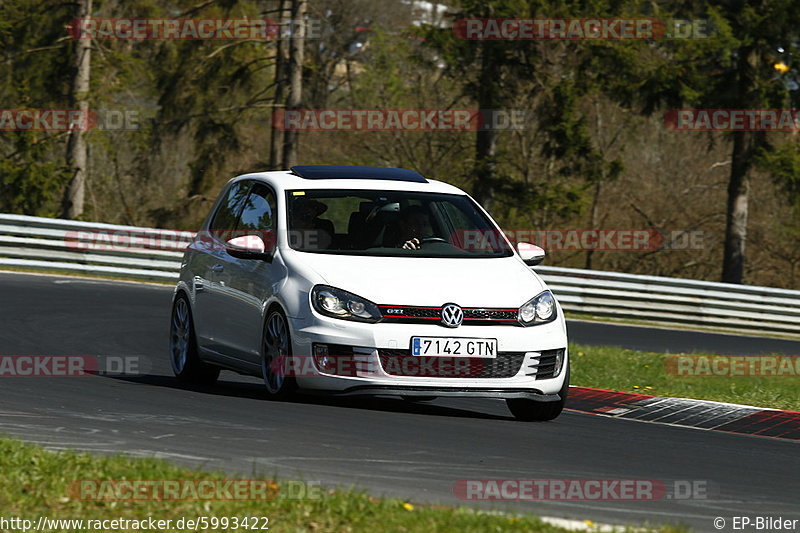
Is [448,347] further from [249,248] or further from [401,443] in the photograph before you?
[249,248]

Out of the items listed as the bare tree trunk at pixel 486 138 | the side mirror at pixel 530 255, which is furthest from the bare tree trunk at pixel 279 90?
the side mirror at pixel 530 255

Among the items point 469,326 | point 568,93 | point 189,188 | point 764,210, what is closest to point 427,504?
point 469,326

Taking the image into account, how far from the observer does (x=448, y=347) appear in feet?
28.7

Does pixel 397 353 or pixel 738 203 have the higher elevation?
pixel 397 353

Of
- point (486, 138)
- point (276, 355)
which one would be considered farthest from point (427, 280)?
point (486, 138)

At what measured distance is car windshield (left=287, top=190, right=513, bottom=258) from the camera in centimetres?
971

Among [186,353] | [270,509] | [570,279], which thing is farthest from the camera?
[570,279]

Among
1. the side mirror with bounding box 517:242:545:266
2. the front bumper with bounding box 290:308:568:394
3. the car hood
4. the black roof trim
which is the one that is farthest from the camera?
the black roof trim

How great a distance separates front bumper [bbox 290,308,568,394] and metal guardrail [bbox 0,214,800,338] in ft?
52.4

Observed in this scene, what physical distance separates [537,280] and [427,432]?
5.36 feet

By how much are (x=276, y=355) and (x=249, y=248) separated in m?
0.84

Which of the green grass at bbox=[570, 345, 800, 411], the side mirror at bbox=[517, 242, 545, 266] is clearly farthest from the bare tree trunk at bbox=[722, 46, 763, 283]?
the side mirror at bbox=[517, 242, 545, 266]

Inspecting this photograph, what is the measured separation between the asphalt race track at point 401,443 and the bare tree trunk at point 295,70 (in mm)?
21282

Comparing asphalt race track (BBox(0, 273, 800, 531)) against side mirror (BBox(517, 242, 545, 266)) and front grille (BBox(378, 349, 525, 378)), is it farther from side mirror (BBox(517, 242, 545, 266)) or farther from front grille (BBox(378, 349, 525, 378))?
side mirror (BBox(517, 242, 545, 266))
